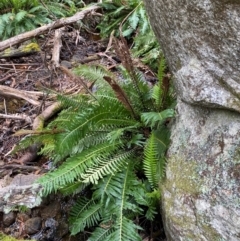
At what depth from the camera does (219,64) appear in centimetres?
215

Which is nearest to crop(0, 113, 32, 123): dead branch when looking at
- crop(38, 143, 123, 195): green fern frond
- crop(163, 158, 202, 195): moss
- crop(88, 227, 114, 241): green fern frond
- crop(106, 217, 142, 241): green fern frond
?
crop(38, 143, 123, 195): green fern frond

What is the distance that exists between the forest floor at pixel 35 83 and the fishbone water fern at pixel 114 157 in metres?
0.24

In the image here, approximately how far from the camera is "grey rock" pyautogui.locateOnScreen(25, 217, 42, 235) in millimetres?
3064

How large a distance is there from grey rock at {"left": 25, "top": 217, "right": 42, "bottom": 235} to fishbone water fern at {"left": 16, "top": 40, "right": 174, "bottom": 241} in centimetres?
33

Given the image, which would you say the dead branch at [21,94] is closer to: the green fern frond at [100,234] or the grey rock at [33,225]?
the grey rock at [33,225]

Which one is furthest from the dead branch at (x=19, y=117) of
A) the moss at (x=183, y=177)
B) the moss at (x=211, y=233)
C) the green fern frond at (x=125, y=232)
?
the moss at (x=211, y=233)

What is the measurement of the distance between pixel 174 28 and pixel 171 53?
0.64 feet

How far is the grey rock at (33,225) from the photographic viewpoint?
10.1 feet

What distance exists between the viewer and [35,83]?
416 cm

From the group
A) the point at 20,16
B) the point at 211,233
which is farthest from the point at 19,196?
the point at 20,16

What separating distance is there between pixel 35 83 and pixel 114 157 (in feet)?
5.28

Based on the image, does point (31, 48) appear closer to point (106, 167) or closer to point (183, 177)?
point (106, 167)

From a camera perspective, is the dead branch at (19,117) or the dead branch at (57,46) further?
the dead branch at (57,46)

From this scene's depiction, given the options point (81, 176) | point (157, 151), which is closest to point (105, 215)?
point (81, 176)
